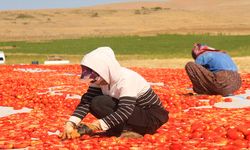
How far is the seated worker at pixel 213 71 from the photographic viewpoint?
14.0 metres

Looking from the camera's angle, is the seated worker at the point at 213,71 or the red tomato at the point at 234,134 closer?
the red tomato at the point at 234,134

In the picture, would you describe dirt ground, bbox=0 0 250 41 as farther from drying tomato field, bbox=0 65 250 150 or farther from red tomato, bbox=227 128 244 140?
red tomato, bbox=227 128 244 140

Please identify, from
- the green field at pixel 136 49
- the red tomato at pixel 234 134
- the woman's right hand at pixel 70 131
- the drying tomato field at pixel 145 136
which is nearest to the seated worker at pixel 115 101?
the woman's right hand at pixel 70 131

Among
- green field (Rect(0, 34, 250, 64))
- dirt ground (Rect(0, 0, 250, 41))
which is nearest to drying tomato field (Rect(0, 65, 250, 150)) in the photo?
green field (Rect(0, 34, 250, 64))

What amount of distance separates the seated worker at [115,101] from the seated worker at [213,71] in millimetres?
5702

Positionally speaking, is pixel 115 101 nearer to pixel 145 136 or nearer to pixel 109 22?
pixel 145 136

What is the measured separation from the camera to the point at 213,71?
14336 millimetres

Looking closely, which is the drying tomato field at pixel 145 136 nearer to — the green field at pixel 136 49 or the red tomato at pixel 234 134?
the red tomato at pixel 234 134

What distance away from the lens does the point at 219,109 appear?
12.4 m

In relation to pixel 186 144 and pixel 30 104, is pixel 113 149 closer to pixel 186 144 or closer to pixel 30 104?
pixel 186 144

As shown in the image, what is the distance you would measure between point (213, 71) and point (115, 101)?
6.70 meters

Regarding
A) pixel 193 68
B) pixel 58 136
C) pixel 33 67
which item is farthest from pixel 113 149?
pixel 33 67

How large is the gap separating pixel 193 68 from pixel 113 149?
6.88 metres

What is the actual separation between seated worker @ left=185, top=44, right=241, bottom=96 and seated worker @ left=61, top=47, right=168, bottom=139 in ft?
18.7
